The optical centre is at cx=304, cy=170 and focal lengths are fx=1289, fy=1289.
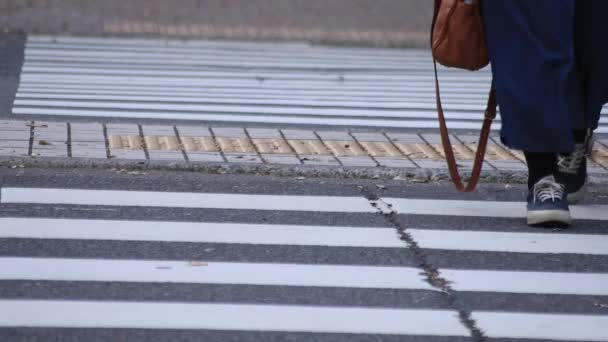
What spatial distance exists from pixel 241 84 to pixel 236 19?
5328 mm

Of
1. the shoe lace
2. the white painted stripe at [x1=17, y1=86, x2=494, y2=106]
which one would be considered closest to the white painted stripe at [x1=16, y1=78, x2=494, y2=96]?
the white painted stripe at [x1=17, y1=86, x2=494, y2=106]

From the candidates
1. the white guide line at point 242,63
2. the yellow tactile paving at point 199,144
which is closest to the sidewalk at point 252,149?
the yellow tactile paving at point 199,144

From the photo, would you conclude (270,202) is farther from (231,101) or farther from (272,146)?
(231,101)

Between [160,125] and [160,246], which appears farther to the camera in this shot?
[160,125]

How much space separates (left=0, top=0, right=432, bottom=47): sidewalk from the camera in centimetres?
1455

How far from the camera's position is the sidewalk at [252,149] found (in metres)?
6.57

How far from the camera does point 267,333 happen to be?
12.7 feet

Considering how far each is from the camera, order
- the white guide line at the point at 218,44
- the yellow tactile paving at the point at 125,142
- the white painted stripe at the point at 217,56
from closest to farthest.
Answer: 1. the yellow tactile paving at the point at 125,142
2. the white painted stripe at the point at 217,56
3. the white guide line at the point at 218,44

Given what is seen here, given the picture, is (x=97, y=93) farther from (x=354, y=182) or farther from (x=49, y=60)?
(x=354, y=182)

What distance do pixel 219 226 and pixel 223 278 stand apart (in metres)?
0.84

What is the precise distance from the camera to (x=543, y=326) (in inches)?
160

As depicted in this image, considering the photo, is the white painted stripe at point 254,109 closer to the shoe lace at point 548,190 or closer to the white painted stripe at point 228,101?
the white painted stripe at point 228,101

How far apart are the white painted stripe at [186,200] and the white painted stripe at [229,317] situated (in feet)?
5.12

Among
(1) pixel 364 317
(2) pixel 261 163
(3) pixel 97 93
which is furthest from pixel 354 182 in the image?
(3) pixel 97 93
